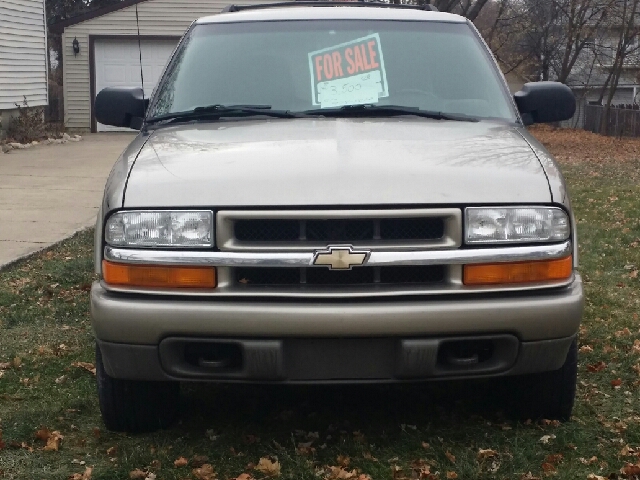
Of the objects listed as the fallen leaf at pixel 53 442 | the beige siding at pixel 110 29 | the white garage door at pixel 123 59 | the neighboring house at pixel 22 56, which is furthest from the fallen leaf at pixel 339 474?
the beige siding at pixel 110 29

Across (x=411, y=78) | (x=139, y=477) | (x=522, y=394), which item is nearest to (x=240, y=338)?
(x=139, y=477)

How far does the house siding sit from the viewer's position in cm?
2053

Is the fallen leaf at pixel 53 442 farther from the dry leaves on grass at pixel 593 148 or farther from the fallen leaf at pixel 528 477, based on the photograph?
the dry leaves on grass at pixel 593 148

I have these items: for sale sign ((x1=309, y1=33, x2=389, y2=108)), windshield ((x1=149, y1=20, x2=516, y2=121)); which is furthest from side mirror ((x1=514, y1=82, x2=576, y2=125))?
for sale sign ((x1=309, y1=33, x2=389, y2=108))

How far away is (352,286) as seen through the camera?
129 inches

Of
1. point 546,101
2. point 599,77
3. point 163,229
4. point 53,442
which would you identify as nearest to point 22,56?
point 546,101

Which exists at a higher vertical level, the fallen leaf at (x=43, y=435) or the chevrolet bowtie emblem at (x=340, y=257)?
the chevrolet bowtie emblem at (x=340, y=257)

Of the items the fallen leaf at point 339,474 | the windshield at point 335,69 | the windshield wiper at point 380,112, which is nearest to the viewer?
the fallen leaf at point 339,474

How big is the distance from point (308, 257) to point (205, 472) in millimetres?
957

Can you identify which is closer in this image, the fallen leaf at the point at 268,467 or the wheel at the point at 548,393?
the fallen leaf at the point at 268,467

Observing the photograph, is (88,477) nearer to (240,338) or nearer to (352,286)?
(240,338)

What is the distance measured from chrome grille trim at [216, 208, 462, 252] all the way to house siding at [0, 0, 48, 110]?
1803 centimetres

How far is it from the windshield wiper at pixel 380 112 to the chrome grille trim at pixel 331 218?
107 centimetres

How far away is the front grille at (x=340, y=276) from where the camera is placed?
3270mm
